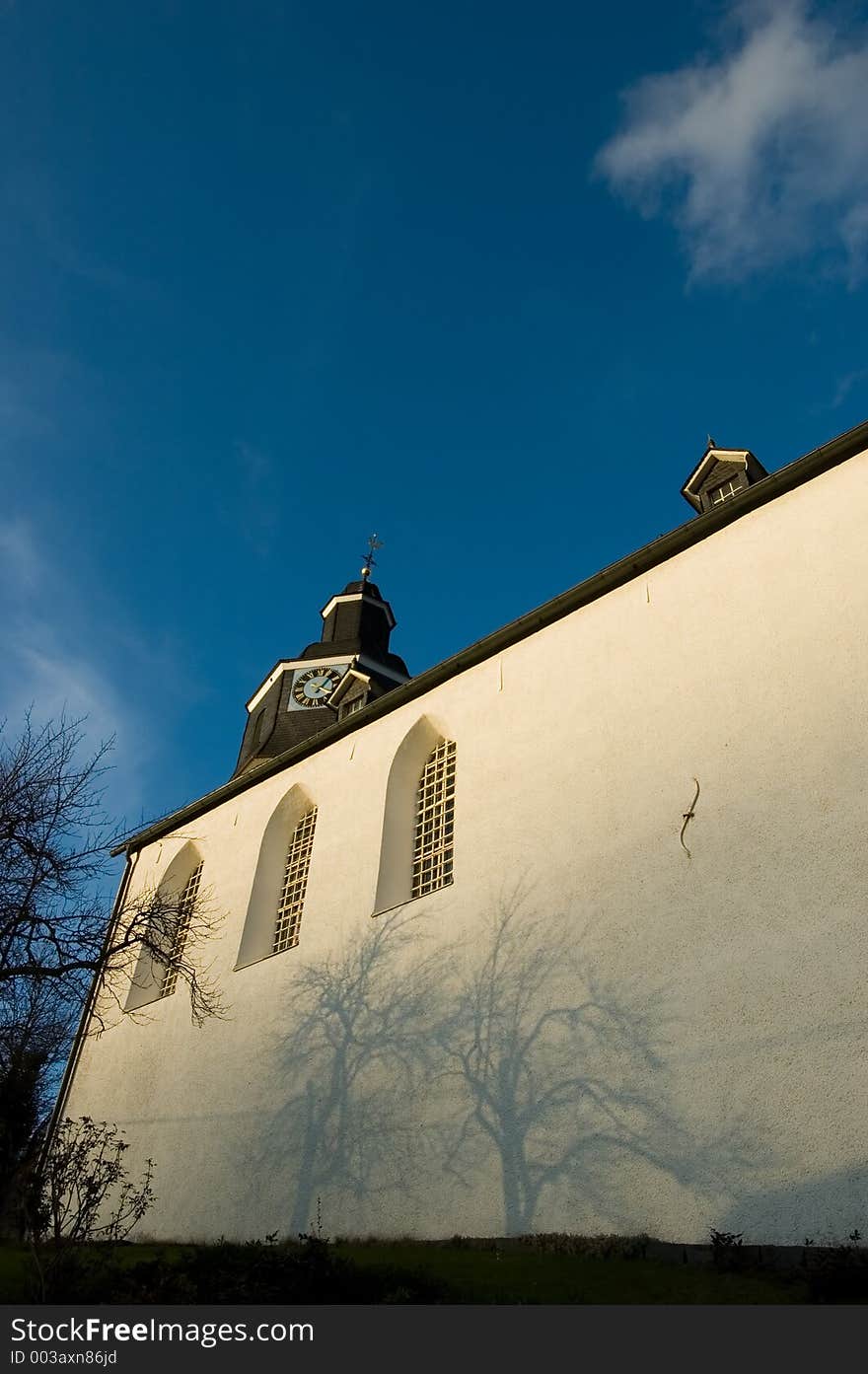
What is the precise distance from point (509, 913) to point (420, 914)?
174 cm

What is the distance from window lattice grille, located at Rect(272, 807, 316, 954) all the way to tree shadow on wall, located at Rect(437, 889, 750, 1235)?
4713mm

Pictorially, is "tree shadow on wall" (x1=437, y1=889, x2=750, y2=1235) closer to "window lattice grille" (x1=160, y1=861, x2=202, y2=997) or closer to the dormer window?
"window lattice grille" (x1=160, y1=861, x2=202, y2=997)

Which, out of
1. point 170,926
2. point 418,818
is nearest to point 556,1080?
point 418,818

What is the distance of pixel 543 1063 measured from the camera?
1087cm

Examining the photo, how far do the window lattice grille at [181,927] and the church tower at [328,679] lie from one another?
16.5ft

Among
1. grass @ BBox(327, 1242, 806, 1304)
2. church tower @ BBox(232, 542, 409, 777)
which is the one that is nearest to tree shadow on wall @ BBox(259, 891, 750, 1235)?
grass @ BBox(327, 1242, 806, 1304)

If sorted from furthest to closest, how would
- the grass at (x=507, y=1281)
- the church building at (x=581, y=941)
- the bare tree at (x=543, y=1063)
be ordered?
the bare tree at (x=543, y=1063)
the church building at (x=581, y=941)
the grass at (x=507, y=1281)

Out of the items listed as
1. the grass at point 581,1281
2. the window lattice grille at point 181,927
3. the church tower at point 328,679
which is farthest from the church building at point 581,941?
the church tower at point 328,679

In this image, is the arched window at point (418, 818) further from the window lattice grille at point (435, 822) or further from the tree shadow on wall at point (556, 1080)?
the tree shadow on wall at point (556, 1080)

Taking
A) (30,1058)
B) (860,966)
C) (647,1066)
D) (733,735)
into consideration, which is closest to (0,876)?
(647,1066)

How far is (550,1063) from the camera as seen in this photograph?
10797 mm

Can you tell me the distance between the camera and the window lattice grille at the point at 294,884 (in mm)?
16516

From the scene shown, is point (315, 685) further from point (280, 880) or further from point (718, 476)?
point (718, 476)

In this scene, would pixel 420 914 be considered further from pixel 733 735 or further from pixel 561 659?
pixel 733 735
